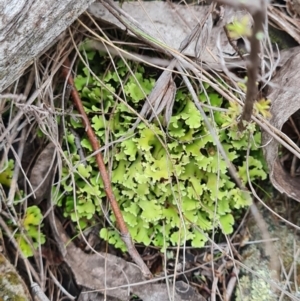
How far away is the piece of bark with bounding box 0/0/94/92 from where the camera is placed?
4.68ft

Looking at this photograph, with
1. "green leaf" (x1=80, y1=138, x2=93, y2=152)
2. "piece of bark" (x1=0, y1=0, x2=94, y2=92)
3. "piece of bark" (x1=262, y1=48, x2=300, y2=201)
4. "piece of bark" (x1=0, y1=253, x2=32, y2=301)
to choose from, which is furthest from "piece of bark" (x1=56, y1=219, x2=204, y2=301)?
"piece of bark" (x1=0, y1=0, x2=94, y2=92)

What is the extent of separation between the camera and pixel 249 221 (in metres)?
2.02

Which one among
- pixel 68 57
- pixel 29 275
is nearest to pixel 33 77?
pixel 68 57

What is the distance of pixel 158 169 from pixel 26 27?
2.37 ft

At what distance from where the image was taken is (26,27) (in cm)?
149

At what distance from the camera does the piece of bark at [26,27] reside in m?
1.43

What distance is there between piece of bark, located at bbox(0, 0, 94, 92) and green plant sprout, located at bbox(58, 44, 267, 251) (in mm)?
366

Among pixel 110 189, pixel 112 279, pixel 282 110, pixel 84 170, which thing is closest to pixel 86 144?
pixel 84 170

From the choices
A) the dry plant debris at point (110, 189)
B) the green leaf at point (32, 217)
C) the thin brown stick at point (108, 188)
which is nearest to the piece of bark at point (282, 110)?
the dry plant debris at point (110, 189)

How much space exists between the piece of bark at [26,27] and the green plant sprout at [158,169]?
0.37 metres

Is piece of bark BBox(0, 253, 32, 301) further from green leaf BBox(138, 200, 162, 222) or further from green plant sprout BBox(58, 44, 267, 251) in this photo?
green leaf BBox(138, 200, 162, 222)

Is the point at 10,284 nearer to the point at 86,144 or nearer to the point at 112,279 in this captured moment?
the point at 112,279

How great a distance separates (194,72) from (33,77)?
66cm

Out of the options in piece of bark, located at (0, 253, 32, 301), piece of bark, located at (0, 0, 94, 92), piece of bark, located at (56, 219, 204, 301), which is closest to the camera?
piece of bark, located at (0, 0, 94, 92)
